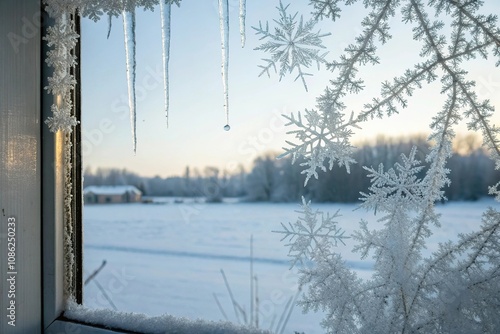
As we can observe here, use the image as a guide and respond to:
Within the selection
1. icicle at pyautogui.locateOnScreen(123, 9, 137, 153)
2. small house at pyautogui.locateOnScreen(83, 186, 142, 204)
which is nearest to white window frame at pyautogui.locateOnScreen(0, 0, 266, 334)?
icicle at pyautogui.locateOnScreen(123, 9, 137, 153)

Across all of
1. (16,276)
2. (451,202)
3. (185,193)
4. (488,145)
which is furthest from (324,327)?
(185,193)

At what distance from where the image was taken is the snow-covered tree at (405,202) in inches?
19.7

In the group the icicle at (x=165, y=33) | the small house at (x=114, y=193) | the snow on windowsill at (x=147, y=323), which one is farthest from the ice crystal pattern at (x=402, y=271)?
the small house at (x=114, y=193)

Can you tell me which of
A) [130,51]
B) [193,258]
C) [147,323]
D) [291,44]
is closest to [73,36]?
[130,51]

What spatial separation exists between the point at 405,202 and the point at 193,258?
5.62 meters

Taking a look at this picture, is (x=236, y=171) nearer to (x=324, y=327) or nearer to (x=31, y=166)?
(x=31, y=166)

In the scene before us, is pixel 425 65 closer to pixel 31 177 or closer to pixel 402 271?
pixel 402 271

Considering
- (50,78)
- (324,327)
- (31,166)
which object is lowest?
(324,327)

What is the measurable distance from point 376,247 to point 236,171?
153 cm

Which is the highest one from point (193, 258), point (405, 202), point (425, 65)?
point (425, 65)

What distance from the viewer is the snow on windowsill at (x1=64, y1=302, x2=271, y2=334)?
662 mm

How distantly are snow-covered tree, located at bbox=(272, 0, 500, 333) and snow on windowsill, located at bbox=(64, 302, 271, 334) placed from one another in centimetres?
17

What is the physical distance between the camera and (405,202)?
556 mm

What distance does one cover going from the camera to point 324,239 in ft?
1.93
